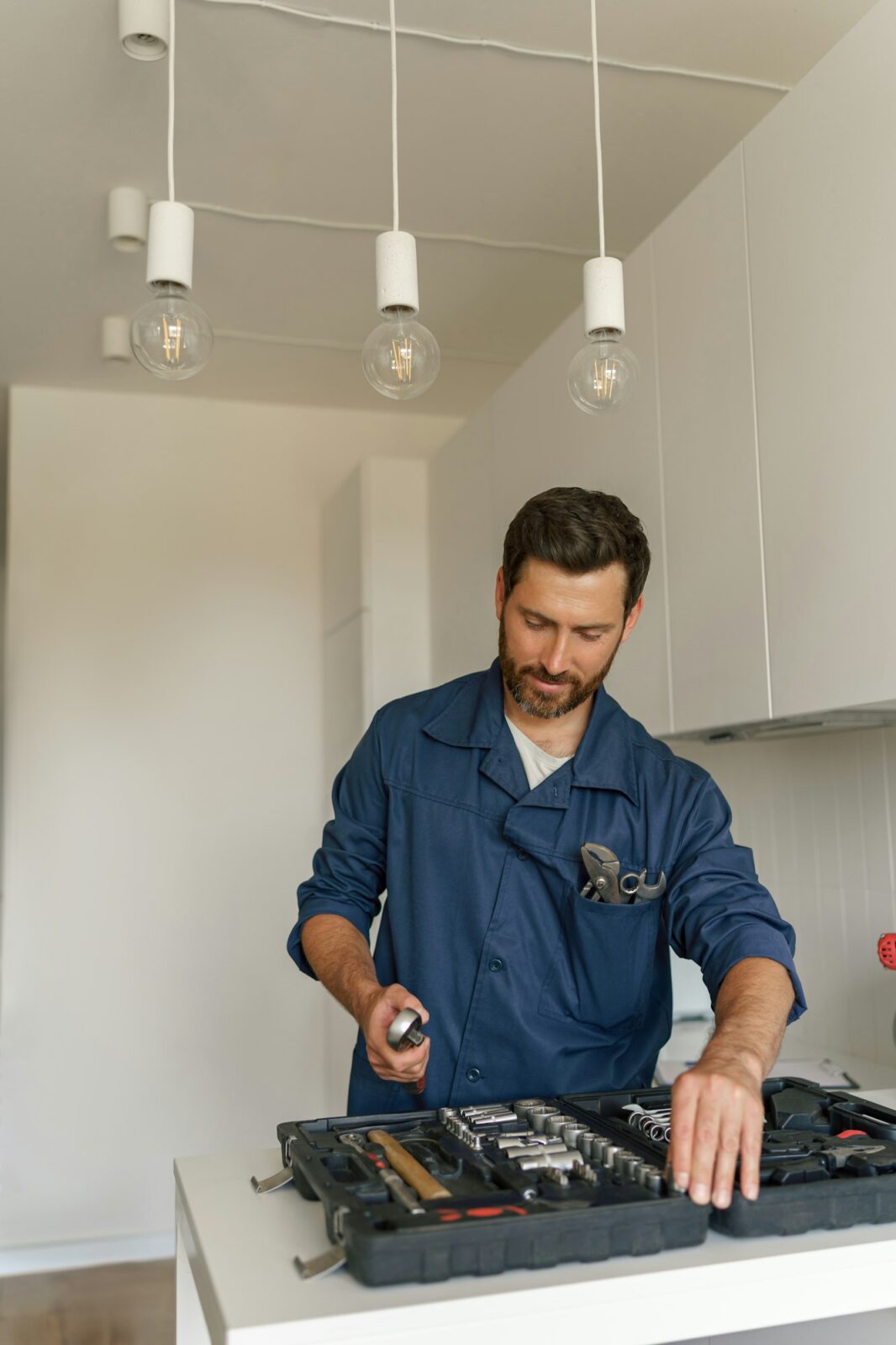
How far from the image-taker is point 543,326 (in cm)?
353

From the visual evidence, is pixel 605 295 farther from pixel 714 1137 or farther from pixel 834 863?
pixel 834 863

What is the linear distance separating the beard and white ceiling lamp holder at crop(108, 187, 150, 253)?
162cm

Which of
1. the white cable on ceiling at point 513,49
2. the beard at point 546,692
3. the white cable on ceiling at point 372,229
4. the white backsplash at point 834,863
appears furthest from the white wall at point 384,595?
the beard at point 546,692

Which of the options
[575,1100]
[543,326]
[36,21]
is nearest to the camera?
[575,1100]

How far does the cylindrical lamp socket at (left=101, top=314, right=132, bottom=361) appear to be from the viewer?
3387 mm

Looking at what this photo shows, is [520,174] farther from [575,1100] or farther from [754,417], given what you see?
[575,1100]

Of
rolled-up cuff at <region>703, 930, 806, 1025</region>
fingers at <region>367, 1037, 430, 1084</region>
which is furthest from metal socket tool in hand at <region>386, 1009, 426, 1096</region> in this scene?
rolled-up cuff at <region>703, 930, 806, 1025</region>

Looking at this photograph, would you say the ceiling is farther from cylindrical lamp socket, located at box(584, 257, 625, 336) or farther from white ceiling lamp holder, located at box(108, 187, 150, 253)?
cylindrical lamp socket, located at box(584, 257, 625, 336)

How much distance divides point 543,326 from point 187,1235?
2.86m

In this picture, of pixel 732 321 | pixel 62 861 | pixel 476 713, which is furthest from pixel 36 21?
pixel 62 861

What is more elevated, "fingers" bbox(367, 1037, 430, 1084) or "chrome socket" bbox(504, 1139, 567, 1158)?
"fingers" bbox(367, 1037, 430, 1084)

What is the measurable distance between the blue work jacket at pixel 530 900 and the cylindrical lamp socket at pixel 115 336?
2114 millimetres

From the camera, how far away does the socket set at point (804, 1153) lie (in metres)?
1.01

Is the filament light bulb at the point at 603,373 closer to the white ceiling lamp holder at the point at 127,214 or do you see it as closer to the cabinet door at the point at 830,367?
the cabinet door at the point at 830,367
